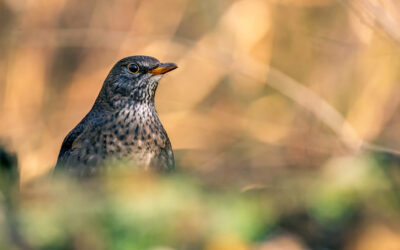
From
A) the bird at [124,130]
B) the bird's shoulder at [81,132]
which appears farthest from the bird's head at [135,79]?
the bird's shoulder at [81,132]

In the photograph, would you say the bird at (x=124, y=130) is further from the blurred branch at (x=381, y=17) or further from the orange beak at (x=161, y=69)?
the blurred branch at (x=381, y=17)

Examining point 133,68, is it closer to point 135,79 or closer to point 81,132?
point 135,79

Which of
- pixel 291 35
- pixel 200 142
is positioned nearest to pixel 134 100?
pixel 200 142

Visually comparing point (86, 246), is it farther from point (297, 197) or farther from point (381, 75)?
point (381, 75)

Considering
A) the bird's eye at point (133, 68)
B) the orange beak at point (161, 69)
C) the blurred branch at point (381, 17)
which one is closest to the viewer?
the orange beak at point (161, 69)

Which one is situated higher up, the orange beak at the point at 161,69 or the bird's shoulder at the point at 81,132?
the orange beak at the point at 161,69

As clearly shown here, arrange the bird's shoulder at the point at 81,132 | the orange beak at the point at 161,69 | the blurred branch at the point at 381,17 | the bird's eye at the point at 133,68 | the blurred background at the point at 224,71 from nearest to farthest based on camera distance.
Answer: the bird's shoulder at the point at 81,132, the orange beak at the point at 161,69, the bird's eye at the point at 133,68, the blurred branch at the point at 381,17, the blurred background at the point at 224,71

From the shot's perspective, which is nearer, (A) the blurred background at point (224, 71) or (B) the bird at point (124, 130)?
(B) the bird at point (124, 130)
